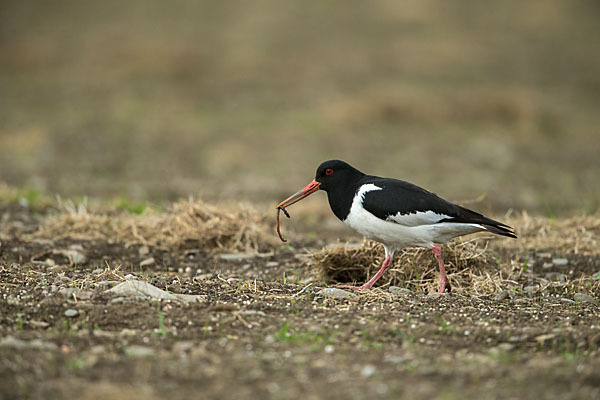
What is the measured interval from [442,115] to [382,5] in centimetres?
1247

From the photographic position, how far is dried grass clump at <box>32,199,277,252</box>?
6.96 m

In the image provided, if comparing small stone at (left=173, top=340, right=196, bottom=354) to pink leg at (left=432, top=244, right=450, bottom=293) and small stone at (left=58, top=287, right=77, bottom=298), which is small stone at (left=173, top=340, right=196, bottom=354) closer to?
small stone at (left=58, top=287, right=77, bottom=298)

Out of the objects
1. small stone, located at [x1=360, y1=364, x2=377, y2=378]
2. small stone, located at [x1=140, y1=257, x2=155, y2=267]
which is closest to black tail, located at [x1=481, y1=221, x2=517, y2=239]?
small stone, located at [x1=360, y1=364, x2=377, y2=378]

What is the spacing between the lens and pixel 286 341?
152 inches

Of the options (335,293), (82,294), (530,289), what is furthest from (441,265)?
(82,294)

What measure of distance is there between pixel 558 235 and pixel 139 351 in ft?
16.3

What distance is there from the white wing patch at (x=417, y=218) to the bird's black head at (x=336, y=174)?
646 mm

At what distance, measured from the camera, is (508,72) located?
21.0 m

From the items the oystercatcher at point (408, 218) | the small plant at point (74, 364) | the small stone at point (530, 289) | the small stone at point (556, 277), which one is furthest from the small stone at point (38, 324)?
the small stone at point (556, 277)

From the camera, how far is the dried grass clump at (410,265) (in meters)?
5.76

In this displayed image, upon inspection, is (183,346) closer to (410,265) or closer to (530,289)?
(410,265)

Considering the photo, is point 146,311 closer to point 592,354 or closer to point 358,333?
point 358,333

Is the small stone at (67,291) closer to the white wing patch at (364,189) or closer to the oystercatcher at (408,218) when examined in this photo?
the oystercatcher at (408,218)

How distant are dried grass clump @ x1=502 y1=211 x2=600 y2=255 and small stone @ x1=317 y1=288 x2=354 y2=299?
267 cm
